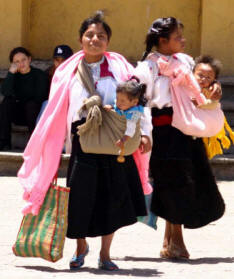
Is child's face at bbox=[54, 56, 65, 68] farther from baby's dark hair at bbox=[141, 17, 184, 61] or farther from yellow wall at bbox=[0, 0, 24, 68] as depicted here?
baby's dark hair at bbox=[141, 17, 184, 61]

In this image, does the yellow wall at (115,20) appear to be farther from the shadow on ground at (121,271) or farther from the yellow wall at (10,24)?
the shadow on ground at (121,271)

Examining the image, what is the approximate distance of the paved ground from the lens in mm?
6410

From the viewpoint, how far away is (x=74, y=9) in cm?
1239

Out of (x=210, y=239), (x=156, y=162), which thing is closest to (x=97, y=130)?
(x=156, y=162)

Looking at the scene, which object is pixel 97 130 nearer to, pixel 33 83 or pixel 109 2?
pixel 33 83

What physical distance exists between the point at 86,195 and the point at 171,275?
0.79 m

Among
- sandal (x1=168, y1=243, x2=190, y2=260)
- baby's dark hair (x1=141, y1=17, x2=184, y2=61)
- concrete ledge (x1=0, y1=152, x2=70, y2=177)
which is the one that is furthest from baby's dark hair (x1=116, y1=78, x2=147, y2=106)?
concrete ledge (x1=0, y1=152, x2=70, y2=177)

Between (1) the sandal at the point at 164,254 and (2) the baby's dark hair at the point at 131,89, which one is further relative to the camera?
(1) the sandal at the point at 164,254

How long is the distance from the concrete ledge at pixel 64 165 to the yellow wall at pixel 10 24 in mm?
1999

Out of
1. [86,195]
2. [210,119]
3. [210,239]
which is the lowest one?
[210,239]

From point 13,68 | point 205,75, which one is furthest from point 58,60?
point 205,75

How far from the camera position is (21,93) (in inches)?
442

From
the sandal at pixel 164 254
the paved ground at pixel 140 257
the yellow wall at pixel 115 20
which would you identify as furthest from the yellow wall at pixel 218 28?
the sandal at pixel 164 254

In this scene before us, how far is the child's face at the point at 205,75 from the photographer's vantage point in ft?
23.4
